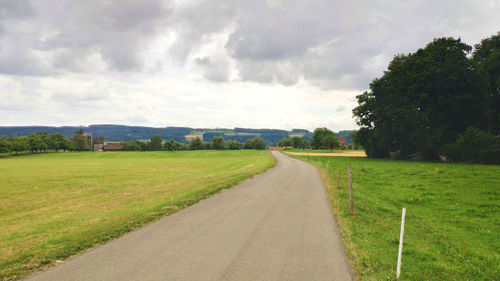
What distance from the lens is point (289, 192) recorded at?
16.9m

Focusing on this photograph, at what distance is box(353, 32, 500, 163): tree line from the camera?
35.5 metres

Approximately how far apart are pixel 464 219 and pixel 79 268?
46.1ft

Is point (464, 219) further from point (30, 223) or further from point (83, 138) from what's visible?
point (83, 138)

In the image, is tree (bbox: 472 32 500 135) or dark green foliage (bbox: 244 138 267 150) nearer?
tree (bbox: 472 32 500 135)

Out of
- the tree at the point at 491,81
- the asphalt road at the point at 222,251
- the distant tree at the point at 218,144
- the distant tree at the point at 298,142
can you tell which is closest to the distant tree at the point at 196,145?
the distant tree at the point at 218,144

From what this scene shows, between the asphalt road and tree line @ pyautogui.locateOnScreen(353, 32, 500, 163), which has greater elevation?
tree line @ pyautogui.locateOnScreen(353, 32, 500, 163)

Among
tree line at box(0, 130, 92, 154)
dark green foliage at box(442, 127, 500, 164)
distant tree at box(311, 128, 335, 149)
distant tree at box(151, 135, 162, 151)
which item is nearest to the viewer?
dark green foliage at box(442, 127, 500, 164)

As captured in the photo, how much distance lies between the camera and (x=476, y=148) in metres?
33.6

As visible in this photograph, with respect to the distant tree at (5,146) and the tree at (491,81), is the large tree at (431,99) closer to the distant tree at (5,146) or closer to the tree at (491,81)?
the tree at (491,81)

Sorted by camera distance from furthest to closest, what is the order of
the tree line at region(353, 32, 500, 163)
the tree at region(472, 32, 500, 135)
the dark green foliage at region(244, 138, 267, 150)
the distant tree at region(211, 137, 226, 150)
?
the dark green foliage at region(244, 138, 267, 150)
the distant tree at region(211, 137, 226, 150)
the tree at region(472, 32, 500, 135)
the tree line at region(353, 32, 500, 163)

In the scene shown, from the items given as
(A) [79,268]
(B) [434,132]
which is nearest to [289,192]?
(A) [79,268]

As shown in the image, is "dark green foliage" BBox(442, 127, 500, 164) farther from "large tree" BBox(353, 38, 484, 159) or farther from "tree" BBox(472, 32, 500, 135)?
"tree" BBox(472, 32, 500, 135)

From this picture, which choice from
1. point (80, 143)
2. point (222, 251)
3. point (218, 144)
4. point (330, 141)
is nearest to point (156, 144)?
point (218, 144)

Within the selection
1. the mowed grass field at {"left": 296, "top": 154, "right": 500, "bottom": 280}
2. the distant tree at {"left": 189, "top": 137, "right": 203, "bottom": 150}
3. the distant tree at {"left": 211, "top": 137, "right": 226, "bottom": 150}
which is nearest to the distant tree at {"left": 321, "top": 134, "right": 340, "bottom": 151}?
the distant tree at {"left": 211, "top": 137, "right": 226, "bottom": 150}
